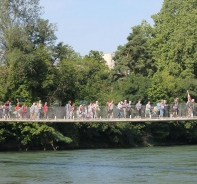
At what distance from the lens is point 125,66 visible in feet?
296

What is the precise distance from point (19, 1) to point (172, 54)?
994 inches

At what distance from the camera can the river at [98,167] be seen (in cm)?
4103

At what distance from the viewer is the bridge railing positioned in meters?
46.6

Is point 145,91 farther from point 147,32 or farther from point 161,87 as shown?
point 147,32

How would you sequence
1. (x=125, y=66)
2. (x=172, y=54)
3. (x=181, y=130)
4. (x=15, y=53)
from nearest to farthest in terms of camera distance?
(x=15, y=53)
(x=181, y=130)
(x=172, y=54)
(x=125, y=66)

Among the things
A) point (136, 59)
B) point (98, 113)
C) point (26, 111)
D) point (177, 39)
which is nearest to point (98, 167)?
point (98, 113)

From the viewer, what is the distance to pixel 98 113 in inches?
1925

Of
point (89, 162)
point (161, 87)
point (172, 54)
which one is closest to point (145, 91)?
point (161, 87)

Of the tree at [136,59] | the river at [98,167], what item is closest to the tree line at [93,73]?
the tree at [136,59]

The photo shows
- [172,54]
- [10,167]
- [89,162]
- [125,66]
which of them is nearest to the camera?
[10,167]

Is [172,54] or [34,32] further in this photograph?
[172,54]

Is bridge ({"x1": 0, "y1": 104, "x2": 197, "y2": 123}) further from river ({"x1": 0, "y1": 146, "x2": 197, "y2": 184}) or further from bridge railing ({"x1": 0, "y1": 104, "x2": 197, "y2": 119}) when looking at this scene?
river ({"x1": 0, "y1": 146, "x2": 197, "y2": 184})

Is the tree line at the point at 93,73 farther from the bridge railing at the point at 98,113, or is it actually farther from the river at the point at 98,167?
the bridge railing at the point at 98,113

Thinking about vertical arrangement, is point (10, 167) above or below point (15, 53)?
below
